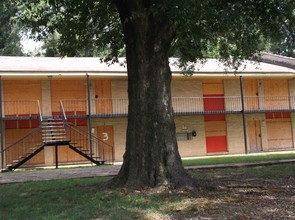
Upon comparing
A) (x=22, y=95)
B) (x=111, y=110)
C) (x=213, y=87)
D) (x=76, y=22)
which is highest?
(x=76, y=22)

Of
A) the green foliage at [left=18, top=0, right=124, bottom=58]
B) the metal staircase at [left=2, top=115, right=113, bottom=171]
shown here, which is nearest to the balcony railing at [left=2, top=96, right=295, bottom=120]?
the metal staircase at [left=2, top=115, right=113, bottom=171]

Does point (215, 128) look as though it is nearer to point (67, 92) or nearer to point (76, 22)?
point (67, 92)

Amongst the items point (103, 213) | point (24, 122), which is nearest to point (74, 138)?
point (24, 122)

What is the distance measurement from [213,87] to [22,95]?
1238 centimetres

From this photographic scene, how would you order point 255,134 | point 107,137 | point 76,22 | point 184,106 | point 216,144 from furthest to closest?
1. point 255,134
2. point 216,144
3. point 184,106
4. point 107,137
5. point 76,22

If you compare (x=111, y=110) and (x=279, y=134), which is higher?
(x=111, y=110)

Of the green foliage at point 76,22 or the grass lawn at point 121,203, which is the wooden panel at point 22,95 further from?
the grass lawn at point 121,203

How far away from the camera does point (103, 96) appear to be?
29.3 m

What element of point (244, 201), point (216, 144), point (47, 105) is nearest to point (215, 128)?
point (216, 144)

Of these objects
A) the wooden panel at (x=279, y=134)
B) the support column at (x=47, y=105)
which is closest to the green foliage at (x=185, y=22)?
the support column at (x=47, y=105)

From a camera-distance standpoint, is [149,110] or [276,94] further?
[276,94]

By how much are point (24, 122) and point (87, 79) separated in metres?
4.38

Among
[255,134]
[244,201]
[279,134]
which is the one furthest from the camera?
[279,134]

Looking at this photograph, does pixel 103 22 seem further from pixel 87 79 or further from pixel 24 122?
pixel 24 122
